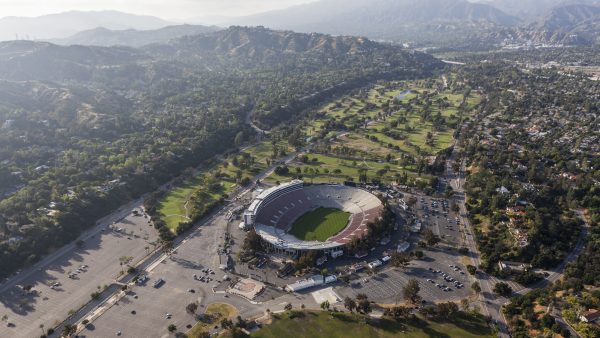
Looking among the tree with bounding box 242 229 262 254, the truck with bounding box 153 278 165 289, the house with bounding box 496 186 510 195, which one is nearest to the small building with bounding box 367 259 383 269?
the tree with bounding box 242 229 262 254

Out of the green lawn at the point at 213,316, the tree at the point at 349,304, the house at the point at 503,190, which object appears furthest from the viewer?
the house at the point at 503,190

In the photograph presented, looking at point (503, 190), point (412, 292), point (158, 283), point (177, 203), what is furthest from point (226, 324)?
point (503, 190)

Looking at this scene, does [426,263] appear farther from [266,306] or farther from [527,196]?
[527,196]

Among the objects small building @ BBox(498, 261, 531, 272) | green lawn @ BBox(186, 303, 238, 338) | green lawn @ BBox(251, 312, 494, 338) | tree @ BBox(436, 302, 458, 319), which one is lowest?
green lawn @ BBox(186, 303, 238, 338)

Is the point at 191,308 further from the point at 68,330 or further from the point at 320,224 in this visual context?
the point at 320,224

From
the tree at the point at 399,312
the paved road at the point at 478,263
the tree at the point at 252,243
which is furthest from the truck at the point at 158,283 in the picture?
the paved road at the point at 478,263

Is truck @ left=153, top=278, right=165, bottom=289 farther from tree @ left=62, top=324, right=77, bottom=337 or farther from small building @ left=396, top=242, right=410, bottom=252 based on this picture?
small building @ left=396, top=242, right=410, bottom=252

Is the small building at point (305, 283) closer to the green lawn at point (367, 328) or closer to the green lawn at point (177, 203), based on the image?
the green lawn at point (367, 328)
